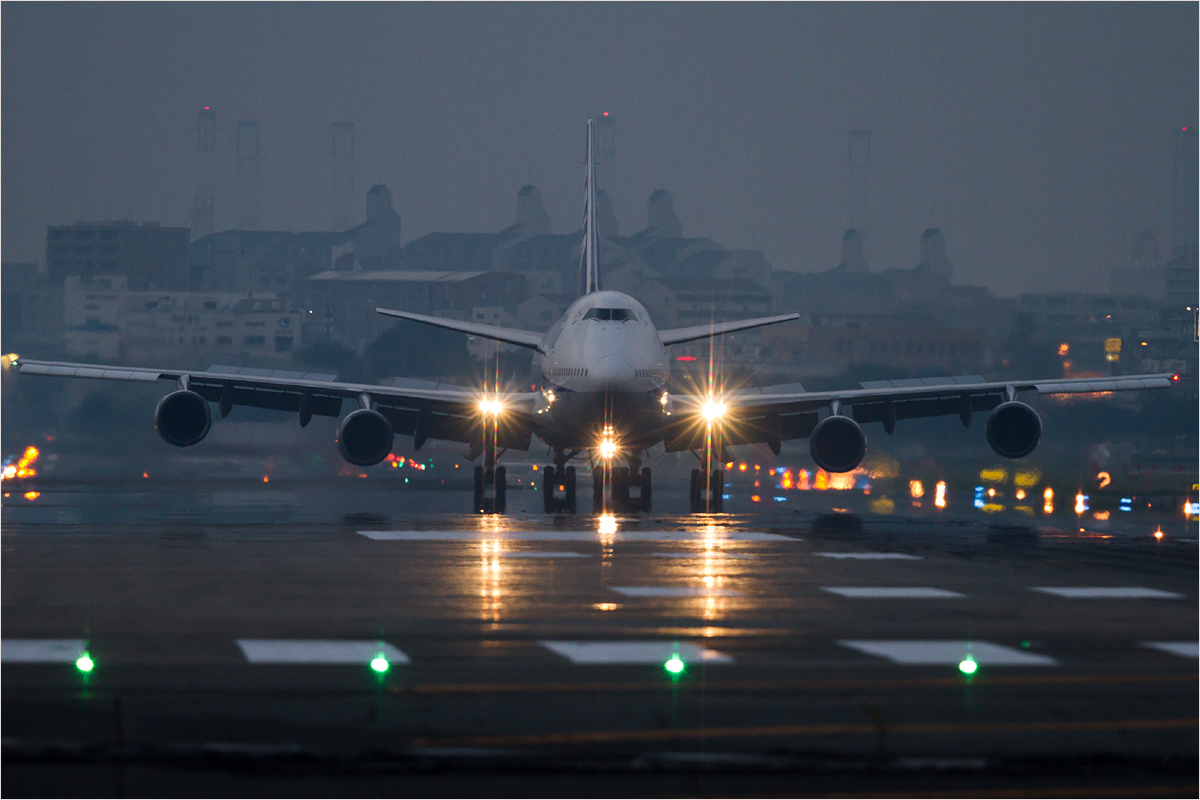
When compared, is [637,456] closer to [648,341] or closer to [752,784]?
[648,341]

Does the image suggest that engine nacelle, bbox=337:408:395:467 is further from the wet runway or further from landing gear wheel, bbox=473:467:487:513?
the wet runway

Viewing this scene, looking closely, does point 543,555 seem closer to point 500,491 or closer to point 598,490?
point 500,491

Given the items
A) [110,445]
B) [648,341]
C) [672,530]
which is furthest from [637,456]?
[110,445]

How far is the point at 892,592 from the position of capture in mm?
19578

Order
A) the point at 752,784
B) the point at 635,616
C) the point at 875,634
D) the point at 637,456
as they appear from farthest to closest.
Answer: the point at 637,456
the point at 635,616
the point at 875,634
the point at 752,784

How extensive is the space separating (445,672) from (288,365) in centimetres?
9068

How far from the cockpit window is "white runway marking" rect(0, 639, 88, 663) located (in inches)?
1096

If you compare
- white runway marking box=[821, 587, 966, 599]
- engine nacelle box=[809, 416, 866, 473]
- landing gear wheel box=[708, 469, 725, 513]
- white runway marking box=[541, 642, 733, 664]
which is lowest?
white runway marking box=[541, 642, 733, 664]

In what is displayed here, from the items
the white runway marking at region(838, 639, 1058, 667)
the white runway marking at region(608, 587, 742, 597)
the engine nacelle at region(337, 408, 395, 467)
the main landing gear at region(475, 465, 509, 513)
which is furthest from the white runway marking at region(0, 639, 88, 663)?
the main landing gear at region(475, 465, 509, 513)

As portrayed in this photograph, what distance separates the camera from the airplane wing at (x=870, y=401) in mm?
43344

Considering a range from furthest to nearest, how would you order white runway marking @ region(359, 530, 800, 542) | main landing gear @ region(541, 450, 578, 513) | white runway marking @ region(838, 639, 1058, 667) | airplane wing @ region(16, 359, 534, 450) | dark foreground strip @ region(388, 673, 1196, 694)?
main landing gear @ region(541, 450, 578, 513), airplane wing @ region(16, 359, 534, 450), white runway marking @ region(359, 530, 800, 542), white runway marking @ region(838, 639, 1058, 667), dark foreground strip @ region(388, 673, 1196, 694)

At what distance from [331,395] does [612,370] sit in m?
10.2

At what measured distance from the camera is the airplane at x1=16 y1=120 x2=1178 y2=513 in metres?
40.9

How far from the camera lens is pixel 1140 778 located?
9.50m
